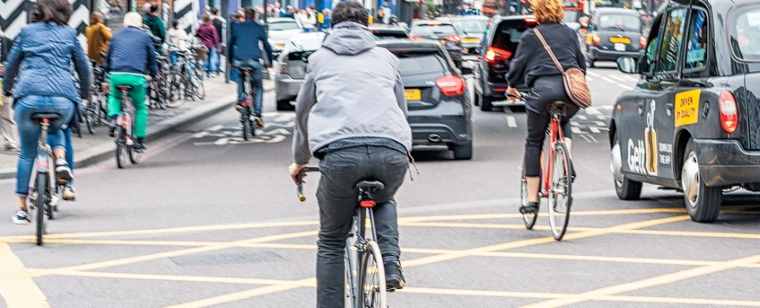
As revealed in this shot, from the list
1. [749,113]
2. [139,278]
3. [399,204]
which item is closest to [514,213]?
[399,204]

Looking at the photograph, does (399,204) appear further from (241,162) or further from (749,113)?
(241,162)

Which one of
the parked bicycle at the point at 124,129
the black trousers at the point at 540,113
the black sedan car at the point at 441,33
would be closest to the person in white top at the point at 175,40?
the black sedan car at the point at 441,33

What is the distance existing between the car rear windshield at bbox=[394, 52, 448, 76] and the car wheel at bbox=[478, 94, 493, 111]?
10.5 metres

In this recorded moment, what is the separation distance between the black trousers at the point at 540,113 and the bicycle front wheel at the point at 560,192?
172 millimetres

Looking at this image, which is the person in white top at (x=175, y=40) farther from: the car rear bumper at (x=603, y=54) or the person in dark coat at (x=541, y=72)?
the person in dark coat at (x=541, y=72)

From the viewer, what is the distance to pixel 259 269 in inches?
397

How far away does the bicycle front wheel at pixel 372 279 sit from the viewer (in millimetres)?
6500

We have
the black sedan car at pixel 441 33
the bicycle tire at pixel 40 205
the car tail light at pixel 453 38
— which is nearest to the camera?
the bicycle tire at pixel 40 205

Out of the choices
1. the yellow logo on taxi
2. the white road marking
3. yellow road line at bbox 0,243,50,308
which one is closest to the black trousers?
the yellow logo on taxi

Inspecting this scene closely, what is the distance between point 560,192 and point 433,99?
26.2ft

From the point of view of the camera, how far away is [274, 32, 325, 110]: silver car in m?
A: 29.0

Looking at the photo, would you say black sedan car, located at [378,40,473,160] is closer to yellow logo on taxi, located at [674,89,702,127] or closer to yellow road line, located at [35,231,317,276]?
yellow logo on taxi, located at [674,89,702,127]

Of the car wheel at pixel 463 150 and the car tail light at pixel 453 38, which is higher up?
the car wheel at pixel 463 150

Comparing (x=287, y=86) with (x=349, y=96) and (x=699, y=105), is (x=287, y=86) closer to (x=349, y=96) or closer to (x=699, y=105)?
(x=699, y=105)
